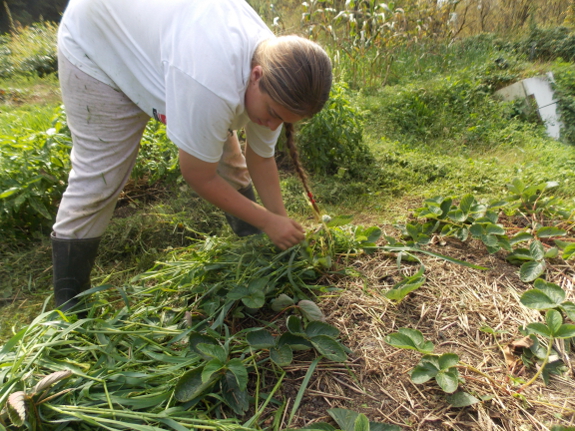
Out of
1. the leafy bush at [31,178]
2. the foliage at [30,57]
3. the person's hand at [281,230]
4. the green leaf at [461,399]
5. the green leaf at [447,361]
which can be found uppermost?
the foliage at [30,57]

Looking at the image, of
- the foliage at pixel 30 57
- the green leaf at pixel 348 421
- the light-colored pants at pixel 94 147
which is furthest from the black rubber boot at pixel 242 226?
the foliage at pixel 30 57

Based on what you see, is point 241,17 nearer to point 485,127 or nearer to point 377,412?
point 377,412

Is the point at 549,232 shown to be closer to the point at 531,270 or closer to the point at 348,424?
the point at 531,270

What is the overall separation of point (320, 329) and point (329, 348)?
7 centimetres

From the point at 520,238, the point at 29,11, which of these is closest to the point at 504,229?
the point at 520,238

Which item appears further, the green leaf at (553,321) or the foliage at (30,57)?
the foliage at (30,57)

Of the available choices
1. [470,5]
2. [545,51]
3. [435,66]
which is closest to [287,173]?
[435,66]

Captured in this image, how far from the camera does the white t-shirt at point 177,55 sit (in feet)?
3.61

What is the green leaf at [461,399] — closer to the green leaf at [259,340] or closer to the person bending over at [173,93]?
the green leaf at [259,340]

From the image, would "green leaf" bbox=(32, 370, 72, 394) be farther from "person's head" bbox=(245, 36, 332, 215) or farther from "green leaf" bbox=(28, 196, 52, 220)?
"green leaf" bbox=(28, 196, 52, 220)

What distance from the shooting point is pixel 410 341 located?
3.84 feet

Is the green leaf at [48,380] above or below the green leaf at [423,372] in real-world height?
above

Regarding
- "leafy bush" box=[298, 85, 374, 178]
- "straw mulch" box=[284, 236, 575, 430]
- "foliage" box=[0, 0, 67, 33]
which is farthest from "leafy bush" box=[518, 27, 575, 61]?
"foliage" box=[0, 0, 67, 33]

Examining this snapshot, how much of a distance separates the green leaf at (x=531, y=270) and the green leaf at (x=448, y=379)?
0.68m
